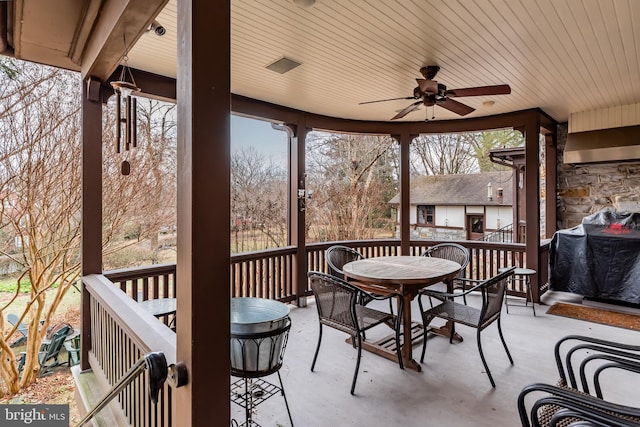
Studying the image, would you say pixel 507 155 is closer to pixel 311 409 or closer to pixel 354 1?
pixel 354 1

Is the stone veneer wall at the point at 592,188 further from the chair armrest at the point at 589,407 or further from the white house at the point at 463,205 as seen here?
the white house at the point at 463,205

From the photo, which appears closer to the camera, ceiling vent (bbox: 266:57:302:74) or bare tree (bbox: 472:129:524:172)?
ceiling vent (bbox: 266:57:302:74)

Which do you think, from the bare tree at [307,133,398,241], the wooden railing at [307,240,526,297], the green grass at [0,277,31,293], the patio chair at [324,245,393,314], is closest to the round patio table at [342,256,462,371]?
the patio chair at [324,245,393,314]

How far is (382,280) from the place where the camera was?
3.18m

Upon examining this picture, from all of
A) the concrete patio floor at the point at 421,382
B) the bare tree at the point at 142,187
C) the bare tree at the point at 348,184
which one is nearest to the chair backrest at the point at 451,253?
the concrete patio floor at the point at 421,382

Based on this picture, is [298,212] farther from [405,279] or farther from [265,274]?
[405,279]

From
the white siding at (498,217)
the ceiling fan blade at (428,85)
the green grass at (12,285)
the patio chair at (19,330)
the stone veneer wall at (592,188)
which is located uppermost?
the ceiling fan blade at (428,85)

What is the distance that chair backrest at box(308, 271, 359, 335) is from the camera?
9.23 ft

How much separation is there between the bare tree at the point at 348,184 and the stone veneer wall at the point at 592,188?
4.58 meters

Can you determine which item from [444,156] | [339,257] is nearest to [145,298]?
[339,257]

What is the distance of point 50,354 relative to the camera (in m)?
4.70

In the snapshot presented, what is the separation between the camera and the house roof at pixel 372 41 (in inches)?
91.8

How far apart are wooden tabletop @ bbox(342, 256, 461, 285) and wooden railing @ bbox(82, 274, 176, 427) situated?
1.98m

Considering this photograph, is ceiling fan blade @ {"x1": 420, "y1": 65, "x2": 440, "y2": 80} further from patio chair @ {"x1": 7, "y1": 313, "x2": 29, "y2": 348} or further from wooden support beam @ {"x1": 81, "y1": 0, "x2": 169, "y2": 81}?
patio chair @ {"x1": 7, "y1": 313, "x2": 29, "y2": 348}
